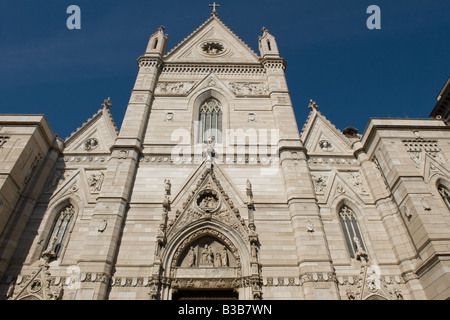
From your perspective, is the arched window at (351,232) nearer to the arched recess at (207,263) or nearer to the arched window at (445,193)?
the arched window at (445,193)

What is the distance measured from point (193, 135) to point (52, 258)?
876cm

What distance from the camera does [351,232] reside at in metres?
12.8

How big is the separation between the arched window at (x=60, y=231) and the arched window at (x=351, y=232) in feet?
40.7

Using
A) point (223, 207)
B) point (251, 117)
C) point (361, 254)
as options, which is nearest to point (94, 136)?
point (223, 207)

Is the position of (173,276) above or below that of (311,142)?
below

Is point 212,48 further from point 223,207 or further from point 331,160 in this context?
point 223,207

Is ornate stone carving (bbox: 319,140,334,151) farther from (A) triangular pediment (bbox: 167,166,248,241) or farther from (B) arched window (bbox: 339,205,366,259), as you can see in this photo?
(A) triangular pediment (bbox: 167,166,248,241)

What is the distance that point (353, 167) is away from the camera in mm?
14719

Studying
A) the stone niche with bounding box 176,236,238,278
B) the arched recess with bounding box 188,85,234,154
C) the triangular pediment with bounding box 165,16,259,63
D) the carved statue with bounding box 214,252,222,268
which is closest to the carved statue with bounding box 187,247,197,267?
the stone niche with bounding box 176,236,238,278

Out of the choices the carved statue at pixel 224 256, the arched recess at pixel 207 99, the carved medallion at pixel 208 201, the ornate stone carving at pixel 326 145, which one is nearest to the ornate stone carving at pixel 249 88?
the arched recess at pixel 207 99

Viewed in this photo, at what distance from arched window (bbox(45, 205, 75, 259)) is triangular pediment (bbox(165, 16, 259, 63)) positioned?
12.2 meters

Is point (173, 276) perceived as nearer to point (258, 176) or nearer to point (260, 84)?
point (258, 176)

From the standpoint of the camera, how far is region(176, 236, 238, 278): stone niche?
1130 centimetres
